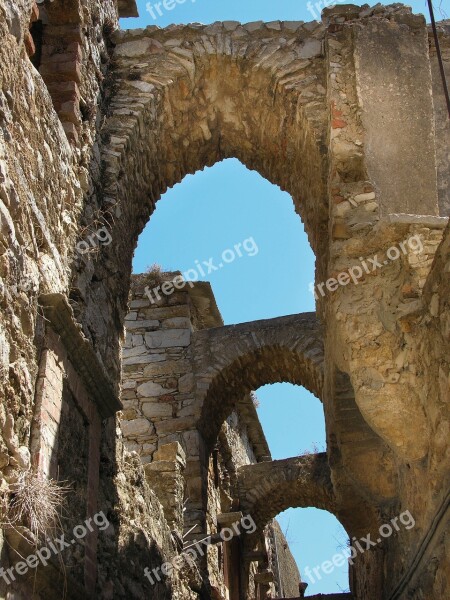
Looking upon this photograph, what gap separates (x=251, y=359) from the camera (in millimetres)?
10305

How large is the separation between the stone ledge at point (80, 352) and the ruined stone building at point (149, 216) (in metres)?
0.01

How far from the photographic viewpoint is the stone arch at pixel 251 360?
9969 millimetres

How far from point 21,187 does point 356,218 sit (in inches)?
81.2

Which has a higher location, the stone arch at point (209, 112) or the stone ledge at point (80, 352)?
the stone arch at point (209, 112)

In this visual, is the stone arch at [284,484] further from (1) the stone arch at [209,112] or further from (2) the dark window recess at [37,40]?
(2) the dark window recess at [37,40]

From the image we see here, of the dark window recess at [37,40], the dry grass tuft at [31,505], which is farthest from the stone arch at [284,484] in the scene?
the dry grass tuft at [31,505]

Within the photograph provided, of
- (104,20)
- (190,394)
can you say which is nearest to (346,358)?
(104,20)

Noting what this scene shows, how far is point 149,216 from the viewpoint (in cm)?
666

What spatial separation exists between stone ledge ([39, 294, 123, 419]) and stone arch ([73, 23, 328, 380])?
70cm

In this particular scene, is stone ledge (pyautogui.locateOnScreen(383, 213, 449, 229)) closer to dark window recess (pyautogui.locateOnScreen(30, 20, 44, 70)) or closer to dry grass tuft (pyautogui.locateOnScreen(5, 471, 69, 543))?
dry grass tuft (pyautogui.locateOnScreen(5, 471, 69, 543))

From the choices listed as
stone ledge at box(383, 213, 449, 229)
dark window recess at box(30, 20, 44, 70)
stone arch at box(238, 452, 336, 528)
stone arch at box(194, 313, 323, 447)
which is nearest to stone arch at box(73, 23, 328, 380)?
dark window recess at box(30, 20, 44, 70)

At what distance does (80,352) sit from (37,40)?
2.41 meters

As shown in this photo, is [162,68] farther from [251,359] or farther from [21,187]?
[251,359]

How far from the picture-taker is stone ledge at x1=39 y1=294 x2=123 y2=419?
13.7 ft
